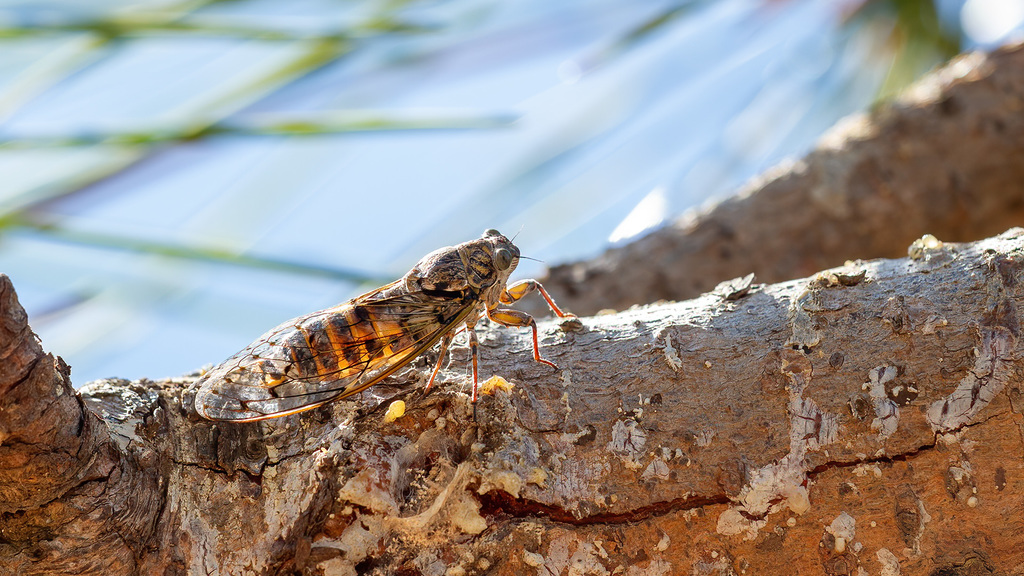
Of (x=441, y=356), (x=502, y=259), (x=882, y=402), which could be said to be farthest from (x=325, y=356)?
(x=882, y=402)

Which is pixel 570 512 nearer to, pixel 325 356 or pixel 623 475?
pixel 623 475

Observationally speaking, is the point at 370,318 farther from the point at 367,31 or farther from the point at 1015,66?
the point at 1015,66

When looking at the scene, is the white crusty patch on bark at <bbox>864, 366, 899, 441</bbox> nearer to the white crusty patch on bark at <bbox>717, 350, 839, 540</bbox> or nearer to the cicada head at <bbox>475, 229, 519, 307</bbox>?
the white crusty patch on bark at <bbox>717, 350, 839, 540</bbox>

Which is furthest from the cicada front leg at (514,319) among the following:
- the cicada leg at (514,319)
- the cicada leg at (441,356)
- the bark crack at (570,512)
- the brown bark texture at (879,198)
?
the brown bark texture at (879,198)

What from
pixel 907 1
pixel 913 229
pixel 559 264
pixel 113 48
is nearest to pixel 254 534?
pixel 113 48

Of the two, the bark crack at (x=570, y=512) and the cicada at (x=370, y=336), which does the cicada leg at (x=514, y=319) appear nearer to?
the cicada at (x=370, y=336)

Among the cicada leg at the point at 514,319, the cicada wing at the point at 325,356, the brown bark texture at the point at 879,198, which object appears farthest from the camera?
the brown bark texture at the point at 879,198

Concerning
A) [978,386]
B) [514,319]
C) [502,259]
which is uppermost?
[502,259]
